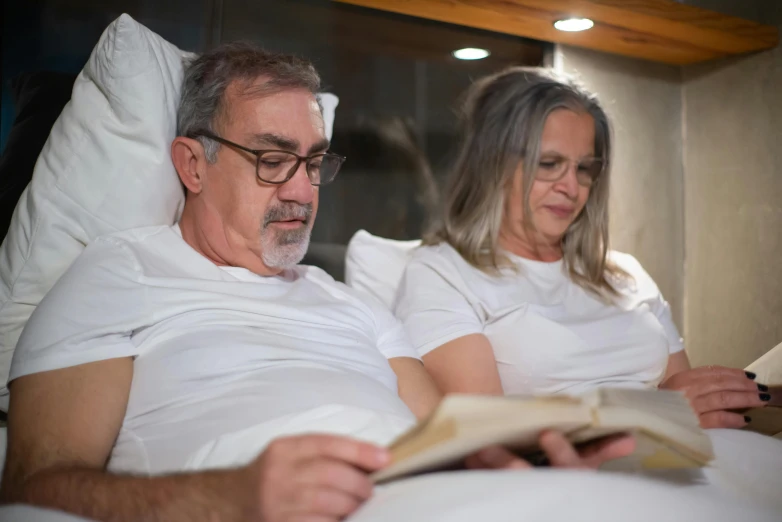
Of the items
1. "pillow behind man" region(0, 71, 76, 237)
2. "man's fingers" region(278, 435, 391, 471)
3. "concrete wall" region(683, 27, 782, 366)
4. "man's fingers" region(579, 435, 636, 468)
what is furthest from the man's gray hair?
"concrete wall" region(683, 27, 782, 366)

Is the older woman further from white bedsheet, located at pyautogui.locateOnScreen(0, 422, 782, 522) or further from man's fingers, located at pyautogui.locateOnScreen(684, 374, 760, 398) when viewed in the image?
white bedsheet, located at pyautogui.locateOnScreen(0, 422, 782, 522)

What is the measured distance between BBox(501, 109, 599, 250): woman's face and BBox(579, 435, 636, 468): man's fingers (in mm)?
968

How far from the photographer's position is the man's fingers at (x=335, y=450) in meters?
0.79

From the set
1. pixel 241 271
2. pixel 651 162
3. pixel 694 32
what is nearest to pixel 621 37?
Answer: pixel 694 32

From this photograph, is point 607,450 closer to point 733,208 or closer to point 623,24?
point 623,24

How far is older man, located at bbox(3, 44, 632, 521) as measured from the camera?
34.2 inches

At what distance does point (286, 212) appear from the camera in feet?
4.61

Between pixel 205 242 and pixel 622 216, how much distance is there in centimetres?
141

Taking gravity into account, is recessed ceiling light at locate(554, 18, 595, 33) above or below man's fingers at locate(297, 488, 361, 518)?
above

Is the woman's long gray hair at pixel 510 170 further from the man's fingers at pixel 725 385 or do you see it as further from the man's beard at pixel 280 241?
the man's beard at pixel 280 241

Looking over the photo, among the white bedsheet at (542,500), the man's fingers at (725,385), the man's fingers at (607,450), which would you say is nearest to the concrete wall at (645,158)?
→ the man's fingers at (725,385)

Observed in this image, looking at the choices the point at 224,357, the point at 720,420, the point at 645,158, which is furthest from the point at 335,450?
the point at 645,158

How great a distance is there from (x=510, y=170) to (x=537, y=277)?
0.84ft

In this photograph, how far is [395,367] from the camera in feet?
4.77
